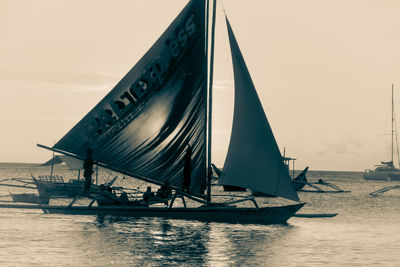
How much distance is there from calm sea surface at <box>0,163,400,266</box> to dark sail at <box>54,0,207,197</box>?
10.3 feet

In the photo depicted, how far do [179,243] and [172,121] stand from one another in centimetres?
667

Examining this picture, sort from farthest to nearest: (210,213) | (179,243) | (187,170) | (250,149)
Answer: (210,213) < (187,170) < (250,149) < (179,243)

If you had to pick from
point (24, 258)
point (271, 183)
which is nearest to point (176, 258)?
point (24, 258)

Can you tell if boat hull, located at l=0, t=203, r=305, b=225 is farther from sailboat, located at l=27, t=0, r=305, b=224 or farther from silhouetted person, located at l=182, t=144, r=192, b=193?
silhouetted person, located at l=182, t=144, r=192, b=193

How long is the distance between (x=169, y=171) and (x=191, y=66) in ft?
16.6

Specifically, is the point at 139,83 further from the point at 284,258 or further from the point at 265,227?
the point at 284,258

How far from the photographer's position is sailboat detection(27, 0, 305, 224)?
27203mm

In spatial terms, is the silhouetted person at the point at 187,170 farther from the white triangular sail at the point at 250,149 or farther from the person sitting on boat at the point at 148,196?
A: the person sitting on boat at the point at 148,196

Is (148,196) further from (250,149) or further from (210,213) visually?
(250,149)

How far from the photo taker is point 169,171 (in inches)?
1102

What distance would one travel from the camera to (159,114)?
91.5 feet

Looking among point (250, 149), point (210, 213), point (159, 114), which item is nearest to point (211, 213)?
point (210, 213)

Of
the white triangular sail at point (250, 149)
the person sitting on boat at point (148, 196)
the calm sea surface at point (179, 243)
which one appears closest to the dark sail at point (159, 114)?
the person sitting on boat at point (148, 196)

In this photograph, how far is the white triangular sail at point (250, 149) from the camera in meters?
26.3
